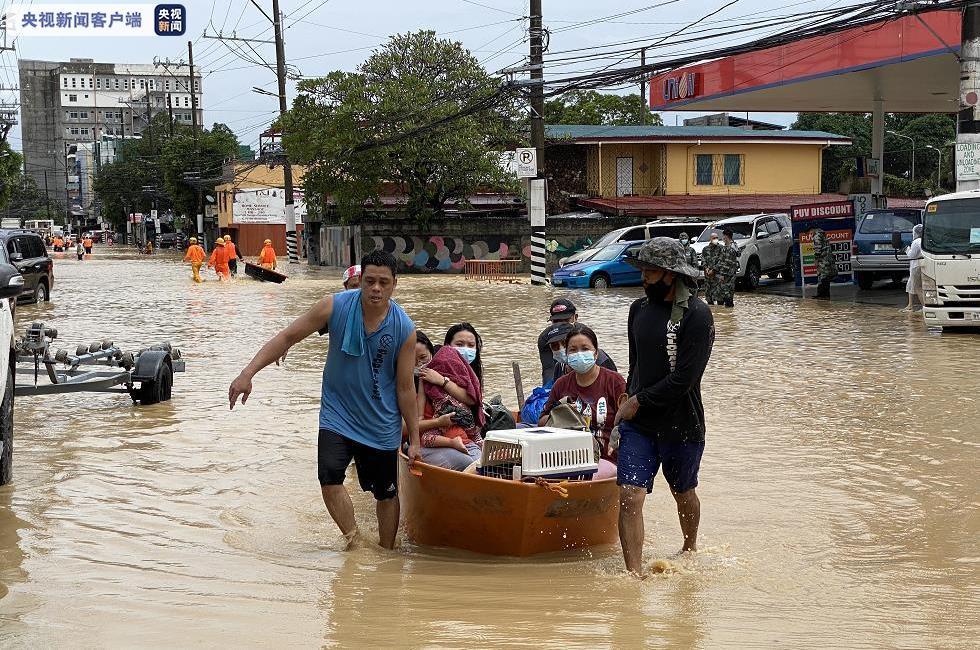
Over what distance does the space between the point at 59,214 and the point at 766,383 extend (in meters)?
167

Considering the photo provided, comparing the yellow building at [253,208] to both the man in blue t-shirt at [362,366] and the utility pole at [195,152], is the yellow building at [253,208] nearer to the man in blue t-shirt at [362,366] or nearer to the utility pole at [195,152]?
the utility pole at [195,152]

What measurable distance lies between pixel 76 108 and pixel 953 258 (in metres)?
168

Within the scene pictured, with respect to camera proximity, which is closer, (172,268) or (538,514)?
(538,514)

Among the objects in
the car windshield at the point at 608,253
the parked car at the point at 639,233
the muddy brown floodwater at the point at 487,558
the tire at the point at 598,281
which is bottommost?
the muddy brown floodwater at the point at 487,558

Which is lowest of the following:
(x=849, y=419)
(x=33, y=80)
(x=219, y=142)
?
(x=849, y=419)

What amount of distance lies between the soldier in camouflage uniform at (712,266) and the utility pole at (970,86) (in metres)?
6.34

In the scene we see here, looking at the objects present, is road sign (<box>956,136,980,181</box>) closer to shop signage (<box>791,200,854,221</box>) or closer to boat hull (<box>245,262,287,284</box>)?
shop signage (<box>791,200,854,221</box>)

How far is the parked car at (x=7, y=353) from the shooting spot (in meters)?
7.52

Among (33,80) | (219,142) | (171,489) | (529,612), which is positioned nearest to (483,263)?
(171,489)

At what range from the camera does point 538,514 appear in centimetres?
650

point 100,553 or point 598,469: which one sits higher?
point 598,469

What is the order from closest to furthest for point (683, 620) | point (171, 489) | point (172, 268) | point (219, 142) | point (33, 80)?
point (683, 620)
point (171, 489)
point (172, 268)
point (219, 142)
point (33, 80)

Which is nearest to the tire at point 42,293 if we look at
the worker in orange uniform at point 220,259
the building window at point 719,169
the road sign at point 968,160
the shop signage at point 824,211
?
the worker in orange uniform at point 220,259

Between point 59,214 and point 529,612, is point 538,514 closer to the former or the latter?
point 529,612
